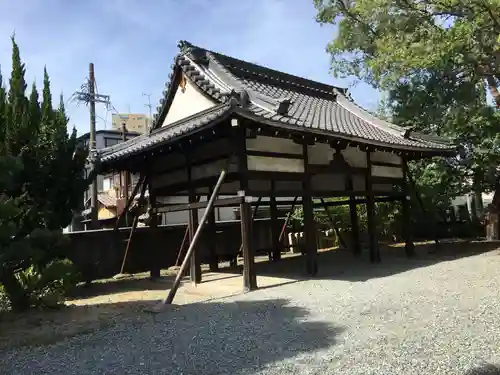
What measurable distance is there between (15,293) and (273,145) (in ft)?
18.5

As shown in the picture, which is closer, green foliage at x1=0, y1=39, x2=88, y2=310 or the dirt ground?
the dirt ground

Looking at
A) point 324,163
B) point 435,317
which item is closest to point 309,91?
point 324,163

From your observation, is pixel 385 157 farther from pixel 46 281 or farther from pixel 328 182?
pixel 46 281

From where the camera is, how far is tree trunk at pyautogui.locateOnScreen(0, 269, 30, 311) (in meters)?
6.96

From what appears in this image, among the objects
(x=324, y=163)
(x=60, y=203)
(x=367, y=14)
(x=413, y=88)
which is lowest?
(x=60, y=203)

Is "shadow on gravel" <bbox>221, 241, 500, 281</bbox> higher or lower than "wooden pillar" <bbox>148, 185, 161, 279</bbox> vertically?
lower

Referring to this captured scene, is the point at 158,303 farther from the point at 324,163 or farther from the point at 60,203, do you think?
the point at 324,163

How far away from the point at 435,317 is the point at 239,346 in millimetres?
2754

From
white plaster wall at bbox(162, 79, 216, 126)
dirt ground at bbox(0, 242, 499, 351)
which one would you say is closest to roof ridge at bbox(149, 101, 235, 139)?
white plaster wall at bbox(162, 79, 216, 126)

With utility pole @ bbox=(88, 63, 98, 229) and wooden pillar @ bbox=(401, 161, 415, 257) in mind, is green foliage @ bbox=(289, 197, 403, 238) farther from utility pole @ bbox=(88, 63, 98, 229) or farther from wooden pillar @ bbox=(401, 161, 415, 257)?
utility pole @ bbox=(88, 63, 98, 229)

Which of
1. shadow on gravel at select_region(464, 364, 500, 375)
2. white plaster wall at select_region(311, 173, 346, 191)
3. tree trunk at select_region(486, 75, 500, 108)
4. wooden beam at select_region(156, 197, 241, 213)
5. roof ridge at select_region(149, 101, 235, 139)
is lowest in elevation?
shadow on gravel at select_region(464, 364, 500, 375)

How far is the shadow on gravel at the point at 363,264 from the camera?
31.9ft

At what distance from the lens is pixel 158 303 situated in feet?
24.8

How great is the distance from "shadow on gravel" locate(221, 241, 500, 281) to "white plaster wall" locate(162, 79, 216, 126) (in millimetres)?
4466
